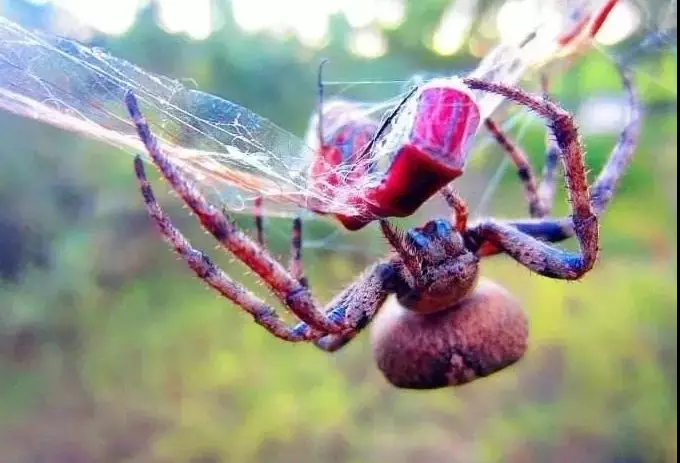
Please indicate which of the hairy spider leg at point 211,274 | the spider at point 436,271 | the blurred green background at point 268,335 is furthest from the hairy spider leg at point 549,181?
the blurred green background at point 268,335

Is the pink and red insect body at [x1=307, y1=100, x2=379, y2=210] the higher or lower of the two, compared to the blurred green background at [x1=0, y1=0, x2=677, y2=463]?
higher

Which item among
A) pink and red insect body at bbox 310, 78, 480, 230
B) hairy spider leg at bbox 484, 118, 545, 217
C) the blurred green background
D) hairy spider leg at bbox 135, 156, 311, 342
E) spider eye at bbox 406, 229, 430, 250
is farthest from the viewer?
the blurred green background

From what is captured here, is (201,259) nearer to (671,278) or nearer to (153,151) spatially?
(153,151)

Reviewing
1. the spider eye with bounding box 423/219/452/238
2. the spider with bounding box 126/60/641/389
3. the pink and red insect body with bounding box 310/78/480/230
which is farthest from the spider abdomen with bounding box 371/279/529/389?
the pink and red insect body with bounding box 310/78/480/230

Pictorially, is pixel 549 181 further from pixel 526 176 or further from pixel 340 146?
pixel 340 146

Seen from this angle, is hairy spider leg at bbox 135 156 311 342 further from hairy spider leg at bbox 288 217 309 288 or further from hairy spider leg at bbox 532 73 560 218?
hairy spider leg at bbox 532 73 560 218

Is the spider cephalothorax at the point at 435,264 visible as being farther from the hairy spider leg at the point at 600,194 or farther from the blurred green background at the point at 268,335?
the blurred green background at the point at 268,335

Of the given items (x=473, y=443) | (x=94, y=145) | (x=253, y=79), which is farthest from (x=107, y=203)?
(x=473, y=443)
